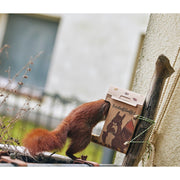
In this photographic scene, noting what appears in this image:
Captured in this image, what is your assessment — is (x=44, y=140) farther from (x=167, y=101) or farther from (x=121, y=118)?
(x=167, y=101)

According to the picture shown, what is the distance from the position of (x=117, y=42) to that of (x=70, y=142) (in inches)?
109

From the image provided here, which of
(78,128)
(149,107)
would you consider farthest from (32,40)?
(149,107)

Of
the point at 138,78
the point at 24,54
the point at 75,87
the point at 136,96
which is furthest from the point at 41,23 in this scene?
the point at 136,96

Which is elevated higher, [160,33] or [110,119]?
[160,33]

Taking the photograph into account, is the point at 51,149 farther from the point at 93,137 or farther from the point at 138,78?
the point at 138,78

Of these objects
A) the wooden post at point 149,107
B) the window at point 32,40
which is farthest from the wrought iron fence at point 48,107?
the wooden post at point 149,107

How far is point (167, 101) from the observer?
1.03m

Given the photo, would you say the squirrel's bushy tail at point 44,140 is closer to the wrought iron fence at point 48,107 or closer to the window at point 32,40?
the wrought iron fence at point 48,107

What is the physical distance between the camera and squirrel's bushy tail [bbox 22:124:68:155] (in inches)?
35.6

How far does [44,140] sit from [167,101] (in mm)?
422

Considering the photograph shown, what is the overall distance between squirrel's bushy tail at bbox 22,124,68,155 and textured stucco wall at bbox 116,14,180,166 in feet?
1.03

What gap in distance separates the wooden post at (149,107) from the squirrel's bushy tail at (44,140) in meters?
0.21

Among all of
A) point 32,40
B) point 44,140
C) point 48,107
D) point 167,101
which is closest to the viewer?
point 44,140

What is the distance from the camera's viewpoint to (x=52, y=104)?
3.49 metres
